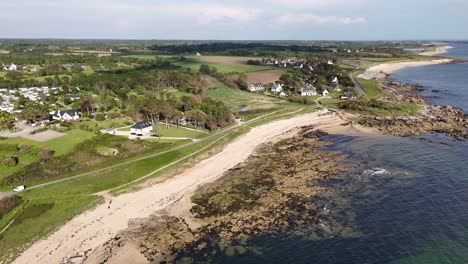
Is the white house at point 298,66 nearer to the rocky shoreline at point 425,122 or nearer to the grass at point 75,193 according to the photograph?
the rocky shoreline at point 425,122

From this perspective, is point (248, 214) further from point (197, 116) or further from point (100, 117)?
point (100, 117)

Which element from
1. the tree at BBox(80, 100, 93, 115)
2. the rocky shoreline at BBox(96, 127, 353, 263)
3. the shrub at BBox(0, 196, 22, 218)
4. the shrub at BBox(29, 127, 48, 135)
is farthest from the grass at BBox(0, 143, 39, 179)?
the tree at BBox(80, 100, 93, 115)

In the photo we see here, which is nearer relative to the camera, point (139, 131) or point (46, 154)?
point (46, 154)

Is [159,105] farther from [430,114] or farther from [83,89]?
[430,114]

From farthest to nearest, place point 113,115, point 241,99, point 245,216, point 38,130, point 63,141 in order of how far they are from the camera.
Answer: point 241,99 → point 113,115 → point 38,130 → point 63,141 → point 245,216

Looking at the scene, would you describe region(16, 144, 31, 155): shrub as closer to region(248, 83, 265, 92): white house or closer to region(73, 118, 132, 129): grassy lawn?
region(73, 118, 132, 129): grassy lawn

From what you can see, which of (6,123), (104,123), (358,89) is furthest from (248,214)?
(358,89)
